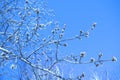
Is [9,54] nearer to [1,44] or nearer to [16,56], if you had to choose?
[16,56]

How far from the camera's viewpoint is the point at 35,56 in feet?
14.9

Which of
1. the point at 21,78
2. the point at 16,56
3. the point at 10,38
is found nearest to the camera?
the point at 16,56

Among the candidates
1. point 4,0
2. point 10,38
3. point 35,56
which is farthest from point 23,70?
point 4,0

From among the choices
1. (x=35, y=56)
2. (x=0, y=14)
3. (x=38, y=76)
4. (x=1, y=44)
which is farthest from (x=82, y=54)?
(x=0, y=14)

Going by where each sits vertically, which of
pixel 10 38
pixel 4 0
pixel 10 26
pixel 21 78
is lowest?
pixel 21 78

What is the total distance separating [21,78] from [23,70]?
15 centimetres

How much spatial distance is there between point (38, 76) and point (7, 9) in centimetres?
215

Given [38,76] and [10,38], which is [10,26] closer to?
[10,38]

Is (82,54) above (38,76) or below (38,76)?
above

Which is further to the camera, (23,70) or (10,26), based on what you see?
(10,26)

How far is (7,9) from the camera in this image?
527 cm

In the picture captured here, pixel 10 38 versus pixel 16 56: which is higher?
pixel 10 38

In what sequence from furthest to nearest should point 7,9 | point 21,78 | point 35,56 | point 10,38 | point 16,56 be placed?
point 7,9 → point 21,78 → point 35,56 → point 10,38 → point 16,56

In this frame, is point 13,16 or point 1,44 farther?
point 13,16
